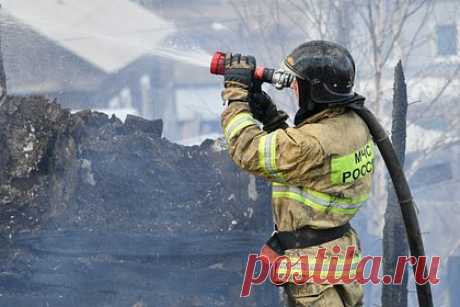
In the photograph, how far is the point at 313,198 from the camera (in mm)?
2666

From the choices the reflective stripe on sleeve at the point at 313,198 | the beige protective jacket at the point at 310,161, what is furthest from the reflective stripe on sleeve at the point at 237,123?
the reflective stripe on sleeve at the point at 313,198

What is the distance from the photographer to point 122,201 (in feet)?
15.9

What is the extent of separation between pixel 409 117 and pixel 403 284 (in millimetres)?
5816

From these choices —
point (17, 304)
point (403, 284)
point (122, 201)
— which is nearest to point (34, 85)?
point (122, 201)

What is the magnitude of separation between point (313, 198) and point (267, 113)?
0.51 meters

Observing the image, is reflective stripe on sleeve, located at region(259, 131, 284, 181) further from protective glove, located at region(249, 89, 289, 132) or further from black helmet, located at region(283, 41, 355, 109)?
protective glove, located at region(249, 89, 289, 132)

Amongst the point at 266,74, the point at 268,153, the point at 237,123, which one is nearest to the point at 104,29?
the point at 266,74

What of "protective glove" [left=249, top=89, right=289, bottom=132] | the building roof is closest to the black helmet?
"protective glove" [left=249, top=89, right=289, bottom=132]

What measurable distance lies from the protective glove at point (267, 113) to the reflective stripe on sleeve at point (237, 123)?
12.0 inches

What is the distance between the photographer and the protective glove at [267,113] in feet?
9.59

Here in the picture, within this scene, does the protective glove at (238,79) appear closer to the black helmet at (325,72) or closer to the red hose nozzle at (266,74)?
the red hose nozzle at (266,74)

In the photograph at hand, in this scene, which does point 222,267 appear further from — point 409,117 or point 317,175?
point 409,117

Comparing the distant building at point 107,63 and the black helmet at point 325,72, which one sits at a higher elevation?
the distant building at point 107,63

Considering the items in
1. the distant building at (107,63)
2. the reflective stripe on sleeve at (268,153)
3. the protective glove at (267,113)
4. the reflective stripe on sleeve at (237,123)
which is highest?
the distant building at (107,63)
